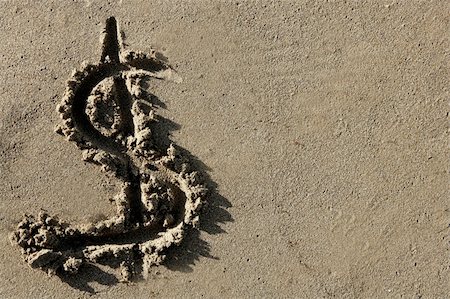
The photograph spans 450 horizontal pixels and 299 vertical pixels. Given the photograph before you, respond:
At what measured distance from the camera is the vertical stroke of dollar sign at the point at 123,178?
8.68ft

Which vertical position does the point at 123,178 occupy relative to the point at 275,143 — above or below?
below

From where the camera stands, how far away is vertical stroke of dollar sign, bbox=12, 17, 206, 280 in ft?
8.68

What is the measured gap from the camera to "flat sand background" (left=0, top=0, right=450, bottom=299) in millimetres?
2609

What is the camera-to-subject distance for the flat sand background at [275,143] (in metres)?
2.61

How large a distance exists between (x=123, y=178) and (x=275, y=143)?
2.64ft

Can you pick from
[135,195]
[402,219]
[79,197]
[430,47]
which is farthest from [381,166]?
[79,197]

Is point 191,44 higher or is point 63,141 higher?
point 191,44

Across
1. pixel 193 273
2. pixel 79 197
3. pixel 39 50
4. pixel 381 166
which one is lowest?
pixel 193 273

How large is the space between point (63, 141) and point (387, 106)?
66.0 inches

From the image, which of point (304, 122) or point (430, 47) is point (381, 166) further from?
point (430, 47)

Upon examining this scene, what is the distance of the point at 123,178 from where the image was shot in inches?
105

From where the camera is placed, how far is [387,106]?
8.63ft

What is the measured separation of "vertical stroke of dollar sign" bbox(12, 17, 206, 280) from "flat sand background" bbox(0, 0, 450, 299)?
7cm

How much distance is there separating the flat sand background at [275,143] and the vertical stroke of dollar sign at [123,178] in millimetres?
68
